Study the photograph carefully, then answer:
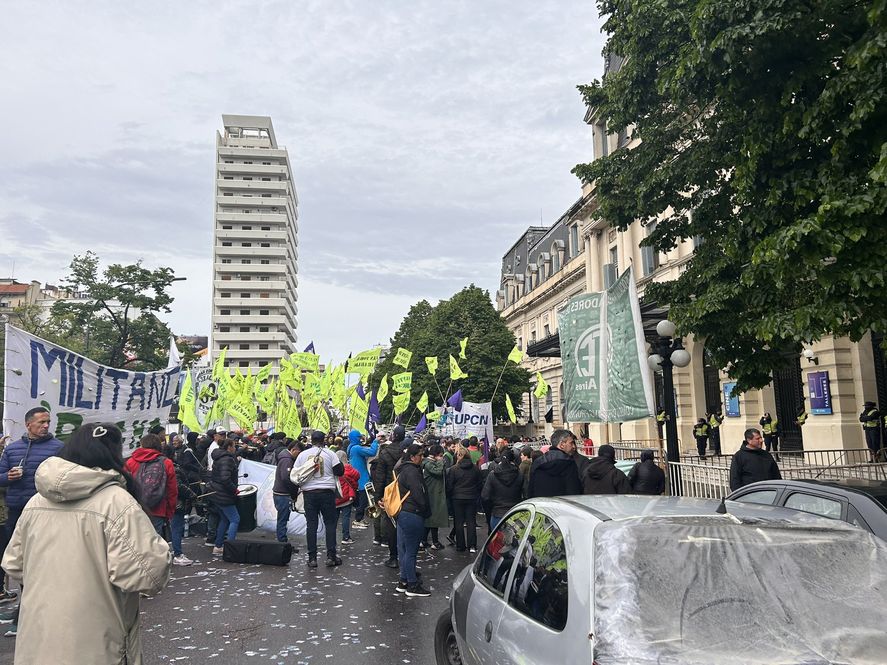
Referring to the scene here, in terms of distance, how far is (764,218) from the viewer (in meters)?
8.45

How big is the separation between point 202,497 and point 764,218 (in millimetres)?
9010

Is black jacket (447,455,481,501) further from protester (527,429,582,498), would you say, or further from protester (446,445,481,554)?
protester (527,429,582,498)

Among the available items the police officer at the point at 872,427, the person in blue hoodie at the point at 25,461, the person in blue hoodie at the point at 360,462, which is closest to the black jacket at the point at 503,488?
the person in blue hoodie at the point at 360,462

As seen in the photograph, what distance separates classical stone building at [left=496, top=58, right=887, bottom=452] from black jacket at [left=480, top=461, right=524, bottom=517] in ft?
11.3

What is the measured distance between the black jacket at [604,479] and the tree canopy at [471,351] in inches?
1434

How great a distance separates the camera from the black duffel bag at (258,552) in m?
9.41

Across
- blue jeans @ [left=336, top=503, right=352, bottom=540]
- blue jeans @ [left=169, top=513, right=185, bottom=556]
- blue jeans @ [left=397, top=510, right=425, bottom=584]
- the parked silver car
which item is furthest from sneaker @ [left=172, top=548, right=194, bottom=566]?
the parked silver car

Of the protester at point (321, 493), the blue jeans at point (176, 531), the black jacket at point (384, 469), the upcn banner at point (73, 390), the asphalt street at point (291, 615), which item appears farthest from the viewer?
the black jacket at point (384, 469)

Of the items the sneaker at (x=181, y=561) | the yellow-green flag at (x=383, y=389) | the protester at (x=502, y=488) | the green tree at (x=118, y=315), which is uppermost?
the green tree at (x=118, y=315)

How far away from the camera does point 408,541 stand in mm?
8109

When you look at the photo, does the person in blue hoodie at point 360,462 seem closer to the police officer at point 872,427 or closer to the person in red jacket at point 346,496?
the person in red jacket at point 346,496

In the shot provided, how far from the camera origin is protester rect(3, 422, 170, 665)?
10.4ft

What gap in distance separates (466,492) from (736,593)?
7677 millimetres

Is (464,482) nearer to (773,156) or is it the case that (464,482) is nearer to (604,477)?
(604,477)
